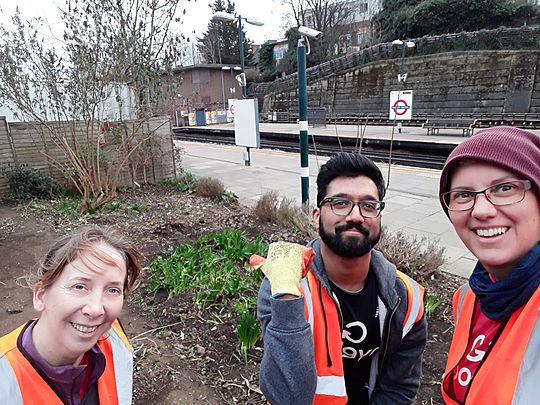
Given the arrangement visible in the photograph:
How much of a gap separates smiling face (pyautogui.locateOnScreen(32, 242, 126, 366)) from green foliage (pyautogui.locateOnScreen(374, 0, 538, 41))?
3504 cm

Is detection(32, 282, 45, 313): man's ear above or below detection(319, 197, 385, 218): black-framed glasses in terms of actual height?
below

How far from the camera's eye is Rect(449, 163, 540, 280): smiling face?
1.18 metres

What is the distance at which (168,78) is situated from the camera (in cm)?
792

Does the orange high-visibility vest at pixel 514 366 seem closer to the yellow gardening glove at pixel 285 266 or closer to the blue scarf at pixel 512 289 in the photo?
the blue scarf at pixel 512 289

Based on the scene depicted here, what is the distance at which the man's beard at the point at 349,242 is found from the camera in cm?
158

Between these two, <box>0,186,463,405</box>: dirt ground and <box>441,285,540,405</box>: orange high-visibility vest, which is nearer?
<box>441,285,540,405</box>: orange high-visibility vest

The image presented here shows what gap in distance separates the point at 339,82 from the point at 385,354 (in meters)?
34.5

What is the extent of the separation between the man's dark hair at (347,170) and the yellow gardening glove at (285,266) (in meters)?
0.30

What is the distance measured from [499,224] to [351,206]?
0.59 metres

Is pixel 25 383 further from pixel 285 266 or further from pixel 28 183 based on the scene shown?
pixel 28 183

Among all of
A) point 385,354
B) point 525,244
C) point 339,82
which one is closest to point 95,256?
point 385,354

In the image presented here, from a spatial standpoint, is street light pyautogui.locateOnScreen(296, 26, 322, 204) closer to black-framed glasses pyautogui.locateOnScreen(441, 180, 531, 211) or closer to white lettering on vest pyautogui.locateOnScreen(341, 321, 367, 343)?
white lettering on vest pyautogui.locateOnScreen(341, 321, 367, 343)

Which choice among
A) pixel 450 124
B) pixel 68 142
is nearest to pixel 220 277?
pixel 68 142

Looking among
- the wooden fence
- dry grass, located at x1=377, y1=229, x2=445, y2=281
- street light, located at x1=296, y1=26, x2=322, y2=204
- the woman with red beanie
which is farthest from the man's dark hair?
the wooden fence
